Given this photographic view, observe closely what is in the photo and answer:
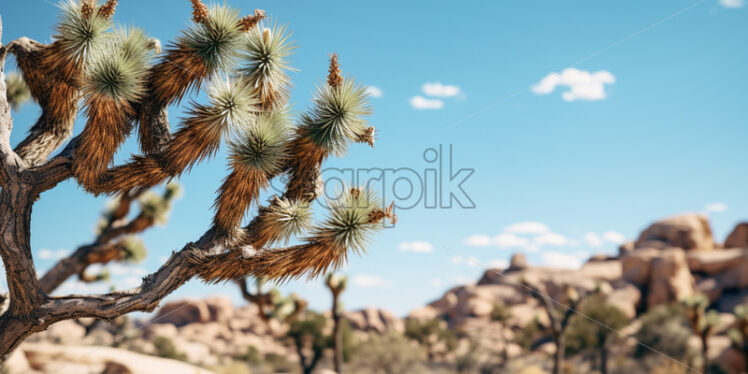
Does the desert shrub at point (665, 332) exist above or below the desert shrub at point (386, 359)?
above

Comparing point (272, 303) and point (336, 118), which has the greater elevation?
point (336, 118)

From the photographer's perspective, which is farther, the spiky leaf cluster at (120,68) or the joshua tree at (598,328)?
the joshua tree at (598,328)

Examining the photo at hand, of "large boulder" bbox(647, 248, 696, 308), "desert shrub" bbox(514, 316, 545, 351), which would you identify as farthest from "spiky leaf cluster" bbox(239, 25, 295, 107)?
"large boulder" bbox(647, 248, 696, 308)

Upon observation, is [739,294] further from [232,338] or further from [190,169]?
[190,169]

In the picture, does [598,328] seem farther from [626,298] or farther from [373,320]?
[373,320]

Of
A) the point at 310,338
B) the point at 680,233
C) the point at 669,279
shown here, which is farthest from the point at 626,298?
the point at 310,338

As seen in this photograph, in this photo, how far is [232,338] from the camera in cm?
3756

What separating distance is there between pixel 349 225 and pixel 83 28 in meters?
3.83

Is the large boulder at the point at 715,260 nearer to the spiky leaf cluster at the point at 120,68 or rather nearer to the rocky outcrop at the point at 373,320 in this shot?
the rocky outcrop at the point at 373,320

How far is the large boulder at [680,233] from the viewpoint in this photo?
3911 centimetres

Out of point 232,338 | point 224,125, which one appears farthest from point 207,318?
point 224,125

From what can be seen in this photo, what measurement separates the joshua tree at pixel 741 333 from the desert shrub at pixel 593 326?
20.8 feet

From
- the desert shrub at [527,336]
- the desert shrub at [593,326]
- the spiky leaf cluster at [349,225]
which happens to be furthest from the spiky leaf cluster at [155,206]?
the desert shrub at [527,336]

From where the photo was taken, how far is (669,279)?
35.1 metres
